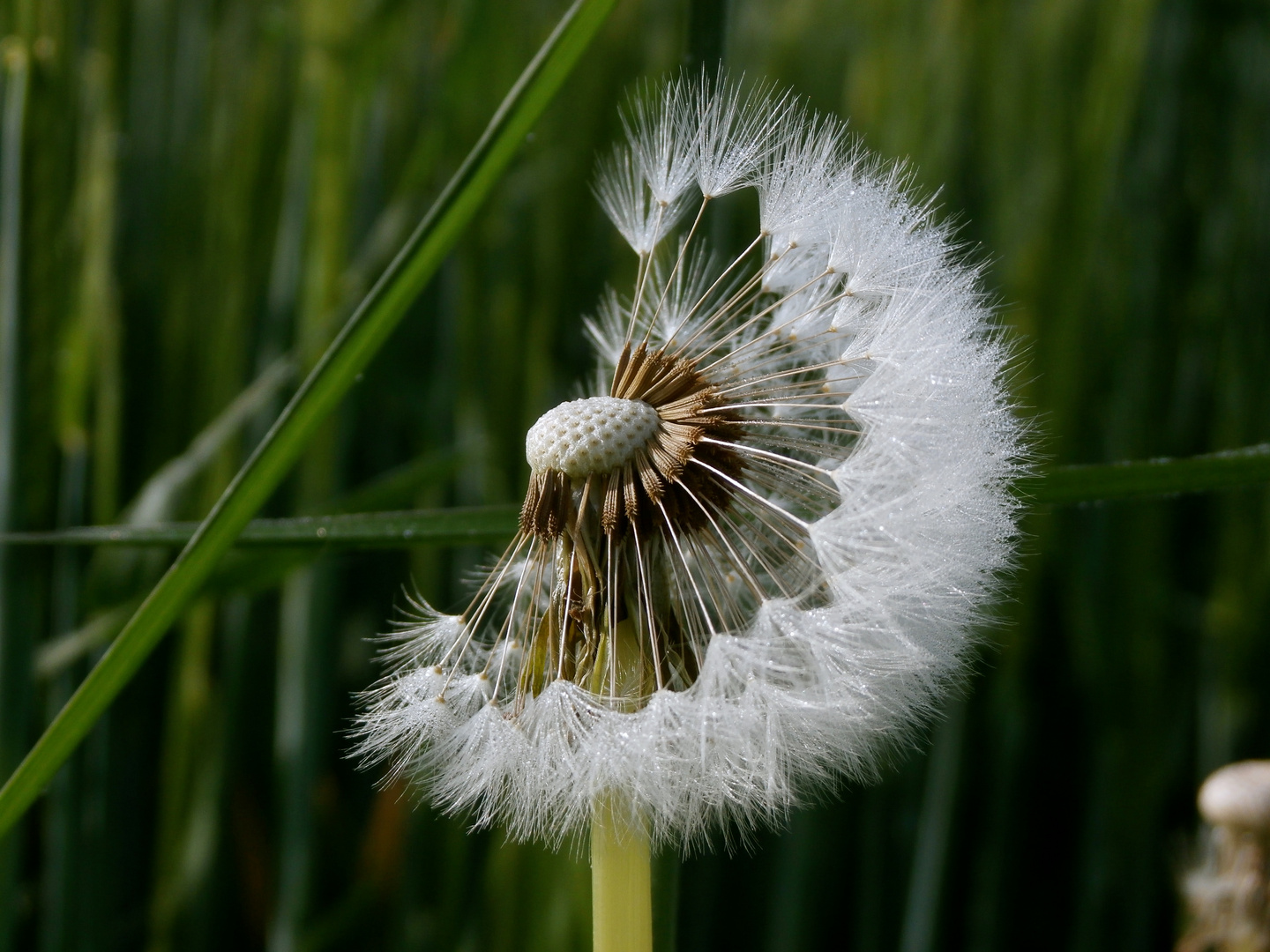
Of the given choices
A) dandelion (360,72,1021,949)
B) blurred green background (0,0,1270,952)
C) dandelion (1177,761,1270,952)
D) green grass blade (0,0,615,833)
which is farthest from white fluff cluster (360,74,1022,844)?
blurred green background (0,0,1270,952)

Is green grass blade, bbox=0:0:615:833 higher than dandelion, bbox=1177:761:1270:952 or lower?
higher

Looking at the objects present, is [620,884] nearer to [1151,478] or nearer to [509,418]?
[1151,478]

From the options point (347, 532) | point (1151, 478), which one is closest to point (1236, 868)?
point (1151, 478)

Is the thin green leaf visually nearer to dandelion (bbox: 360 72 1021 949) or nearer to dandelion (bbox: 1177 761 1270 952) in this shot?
dandelion (bbox: 360 72 1021 949)

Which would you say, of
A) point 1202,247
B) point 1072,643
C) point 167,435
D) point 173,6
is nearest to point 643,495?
point 167,435

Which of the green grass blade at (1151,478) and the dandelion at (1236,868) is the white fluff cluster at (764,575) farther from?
the dandelion at (1236,868)

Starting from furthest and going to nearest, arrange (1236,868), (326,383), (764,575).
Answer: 1. (1236,868)
2. (764,575)
3. (326,383)

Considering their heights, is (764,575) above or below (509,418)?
below

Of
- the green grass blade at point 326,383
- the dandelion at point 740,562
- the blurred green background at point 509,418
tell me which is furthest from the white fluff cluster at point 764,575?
the blurred green background at point 509,418
